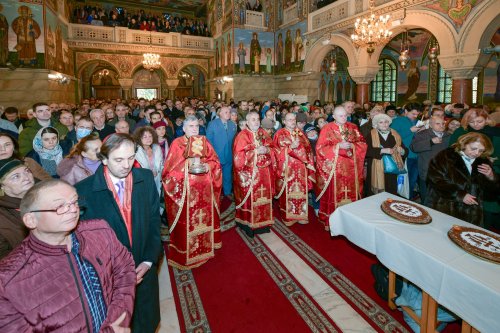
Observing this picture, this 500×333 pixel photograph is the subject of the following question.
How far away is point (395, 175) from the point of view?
4.92 m

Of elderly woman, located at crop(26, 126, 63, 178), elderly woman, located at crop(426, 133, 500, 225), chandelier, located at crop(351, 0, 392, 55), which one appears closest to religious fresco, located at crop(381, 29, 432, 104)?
chandelier, located at crop(351, 0, 392, 55)

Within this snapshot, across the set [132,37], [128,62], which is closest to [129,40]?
[132,37]

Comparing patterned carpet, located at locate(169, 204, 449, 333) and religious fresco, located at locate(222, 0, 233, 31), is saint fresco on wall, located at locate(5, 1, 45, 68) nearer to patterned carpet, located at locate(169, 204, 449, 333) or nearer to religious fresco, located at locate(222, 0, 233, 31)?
religious fresco, located at locate(222, 0, 233, 31)

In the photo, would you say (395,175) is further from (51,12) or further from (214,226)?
(51,12)

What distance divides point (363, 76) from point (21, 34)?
14717 millimetres

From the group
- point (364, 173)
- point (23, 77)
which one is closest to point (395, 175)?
point (364, 173)

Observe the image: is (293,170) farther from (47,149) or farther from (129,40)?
(129,40)

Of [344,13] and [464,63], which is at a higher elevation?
[344,13]

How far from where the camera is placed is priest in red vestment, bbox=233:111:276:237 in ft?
15.2

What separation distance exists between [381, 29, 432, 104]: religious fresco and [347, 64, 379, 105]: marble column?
683 centimetres

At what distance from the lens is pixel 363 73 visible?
12.3 metres

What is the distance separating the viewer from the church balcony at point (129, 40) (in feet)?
61.5

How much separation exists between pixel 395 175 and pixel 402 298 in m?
2.52

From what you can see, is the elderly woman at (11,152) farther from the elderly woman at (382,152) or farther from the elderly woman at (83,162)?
the elderly woman at (382,152)
